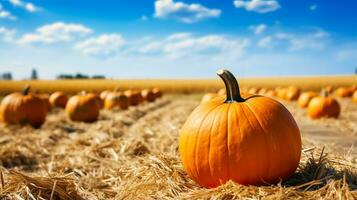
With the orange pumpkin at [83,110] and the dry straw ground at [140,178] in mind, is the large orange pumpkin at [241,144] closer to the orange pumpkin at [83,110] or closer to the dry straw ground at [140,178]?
the dry straw ground at [140,178]

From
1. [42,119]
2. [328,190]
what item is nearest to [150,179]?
[328,190]

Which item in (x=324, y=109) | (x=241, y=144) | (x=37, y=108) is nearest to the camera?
(x=241, y=144)

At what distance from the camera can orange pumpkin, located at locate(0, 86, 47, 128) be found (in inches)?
477

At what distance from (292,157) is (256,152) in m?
0.38

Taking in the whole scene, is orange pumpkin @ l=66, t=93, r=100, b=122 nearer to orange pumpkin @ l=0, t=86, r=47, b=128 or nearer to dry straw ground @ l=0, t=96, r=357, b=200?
orange pumpkin @ l=0, t=86, r=47, b=128

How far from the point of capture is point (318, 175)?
4168mm

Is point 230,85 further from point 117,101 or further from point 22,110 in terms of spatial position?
point 117,101

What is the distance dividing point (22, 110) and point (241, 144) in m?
9.40

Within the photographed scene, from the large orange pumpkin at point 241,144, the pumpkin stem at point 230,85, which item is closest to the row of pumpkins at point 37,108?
the large orange pumpkin at point 241,144

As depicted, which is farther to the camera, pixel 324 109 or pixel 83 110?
pixel 83 110

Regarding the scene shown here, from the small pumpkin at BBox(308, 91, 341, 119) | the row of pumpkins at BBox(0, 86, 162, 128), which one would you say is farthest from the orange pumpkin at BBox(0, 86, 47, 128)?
the small pumpkin at BBox(308, 91, 341, 119)

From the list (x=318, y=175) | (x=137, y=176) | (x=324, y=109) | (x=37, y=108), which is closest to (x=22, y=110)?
(x=37, y=108)

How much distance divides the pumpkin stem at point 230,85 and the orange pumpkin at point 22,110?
8.98 metres

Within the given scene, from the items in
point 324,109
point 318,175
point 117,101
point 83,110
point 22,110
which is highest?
point 318,175
